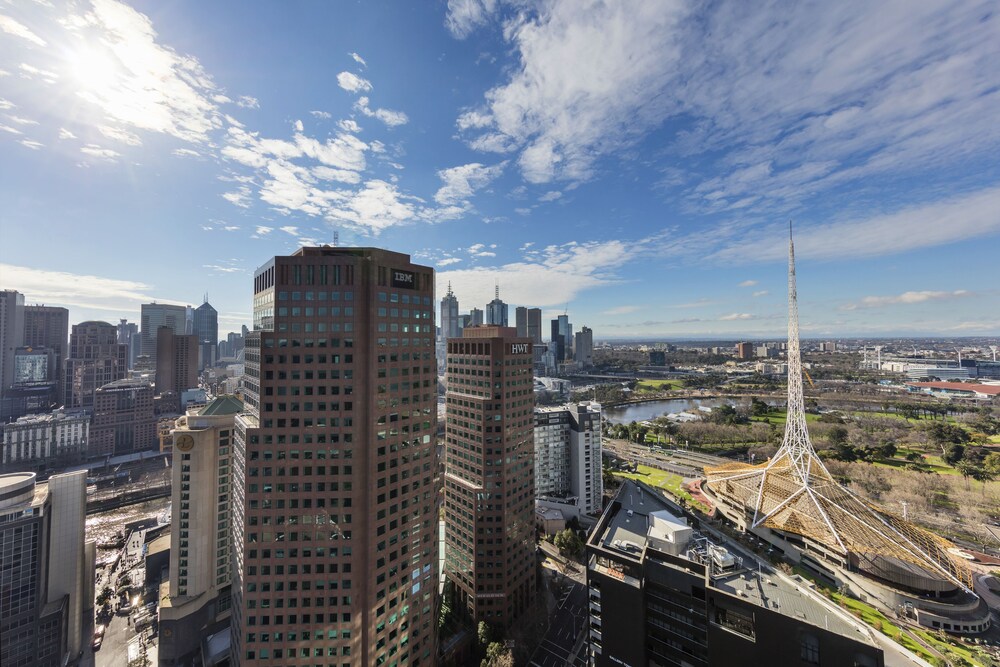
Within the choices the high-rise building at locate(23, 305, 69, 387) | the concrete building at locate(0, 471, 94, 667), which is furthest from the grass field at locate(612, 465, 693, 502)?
the high-rise building at locate(23, 305, 69, 387)

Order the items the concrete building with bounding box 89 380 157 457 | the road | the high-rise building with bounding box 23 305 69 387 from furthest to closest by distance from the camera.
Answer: the high-rise building with bounding box 23 305 69 387
the concrete building with bounding box 89 380 157 457
the road

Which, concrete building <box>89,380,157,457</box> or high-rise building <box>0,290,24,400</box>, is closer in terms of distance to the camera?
concrete building <box>89,380,157,457</box>

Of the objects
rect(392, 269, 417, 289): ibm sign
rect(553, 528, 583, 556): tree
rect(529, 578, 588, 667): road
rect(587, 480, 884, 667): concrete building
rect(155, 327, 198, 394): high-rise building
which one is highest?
rect(392, 269, 417, 289): ibm sign

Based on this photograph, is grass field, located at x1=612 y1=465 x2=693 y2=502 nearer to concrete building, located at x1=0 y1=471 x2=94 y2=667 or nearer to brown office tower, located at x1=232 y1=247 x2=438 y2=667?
brown office tower, located at x1=232 y1=247 x2=438 y2=667

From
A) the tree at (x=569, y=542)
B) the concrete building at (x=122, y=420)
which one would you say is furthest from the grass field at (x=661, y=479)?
the concrete building at (x=122, y=420)

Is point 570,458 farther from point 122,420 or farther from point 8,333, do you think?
point 8,333

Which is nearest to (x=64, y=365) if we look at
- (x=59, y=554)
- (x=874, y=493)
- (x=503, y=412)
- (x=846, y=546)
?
(x=59, y=554)
